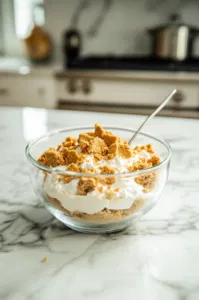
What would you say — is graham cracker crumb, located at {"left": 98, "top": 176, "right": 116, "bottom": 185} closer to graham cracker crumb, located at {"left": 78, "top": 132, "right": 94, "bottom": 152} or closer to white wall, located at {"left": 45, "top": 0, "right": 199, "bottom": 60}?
graham cracker crumb, located at {"left": 78, "top": 132, "right": 94, "bottom": 152}

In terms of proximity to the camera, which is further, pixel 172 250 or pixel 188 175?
pixel 188 175

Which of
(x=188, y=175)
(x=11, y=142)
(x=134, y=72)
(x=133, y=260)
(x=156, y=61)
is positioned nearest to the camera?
(x=133, y=260)

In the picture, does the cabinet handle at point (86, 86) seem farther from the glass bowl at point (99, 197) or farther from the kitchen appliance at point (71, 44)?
the glass bowl at point (99, 197)

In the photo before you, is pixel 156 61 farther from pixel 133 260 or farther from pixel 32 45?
pixel 133 260

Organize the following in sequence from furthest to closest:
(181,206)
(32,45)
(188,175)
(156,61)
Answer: (32,45), (156,61), (188,175), (181,206)

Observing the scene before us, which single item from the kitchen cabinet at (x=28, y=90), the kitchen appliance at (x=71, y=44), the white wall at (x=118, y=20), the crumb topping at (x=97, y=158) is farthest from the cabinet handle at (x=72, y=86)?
the crumb topping at (x=97, y=158)

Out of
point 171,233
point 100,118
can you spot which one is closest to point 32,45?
point 100,118

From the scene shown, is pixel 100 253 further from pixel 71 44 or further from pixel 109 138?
pixel 71 44
